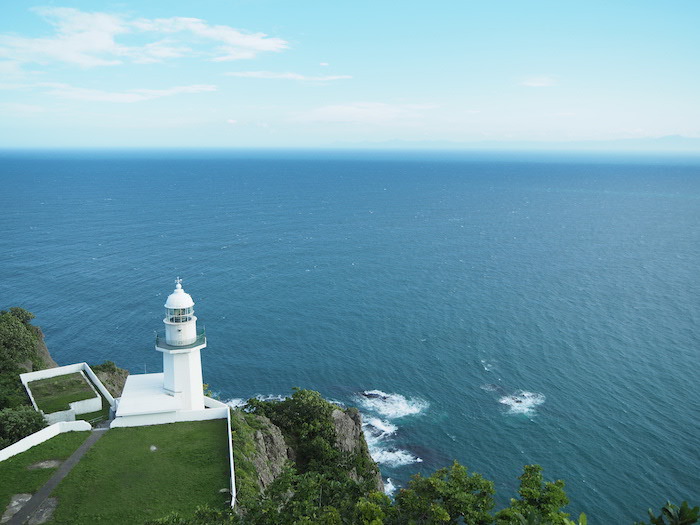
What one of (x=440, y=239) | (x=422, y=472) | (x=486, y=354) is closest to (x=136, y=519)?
(x=422, y=472)

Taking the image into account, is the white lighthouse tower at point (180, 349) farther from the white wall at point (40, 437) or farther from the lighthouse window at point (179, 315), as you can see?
the white wall at point (40, 437)

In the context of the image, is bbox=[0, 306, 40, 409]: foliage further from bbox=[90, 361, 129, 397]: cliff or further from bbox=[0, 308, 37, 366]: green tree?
bbox=[90, 361, 129, 397]: cliff

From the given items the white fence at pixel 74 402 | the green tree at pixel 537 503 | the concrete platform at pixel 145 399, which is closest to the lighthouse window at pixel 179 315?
the concrete platform at pixel 145 399

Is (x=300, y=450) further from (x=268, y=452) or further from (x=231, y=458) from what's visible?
(x=231, y=458)

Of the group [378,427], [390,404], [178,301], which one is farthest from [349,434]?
[178,301]

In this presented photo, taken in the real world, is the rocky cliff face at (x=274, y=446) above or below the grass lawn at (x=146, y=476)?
below

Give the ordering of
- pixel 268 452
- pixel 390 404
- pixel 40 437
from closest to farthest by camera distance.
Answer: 1. pixel 40 437
2. pixel 268 452
3. pixel 390 404
